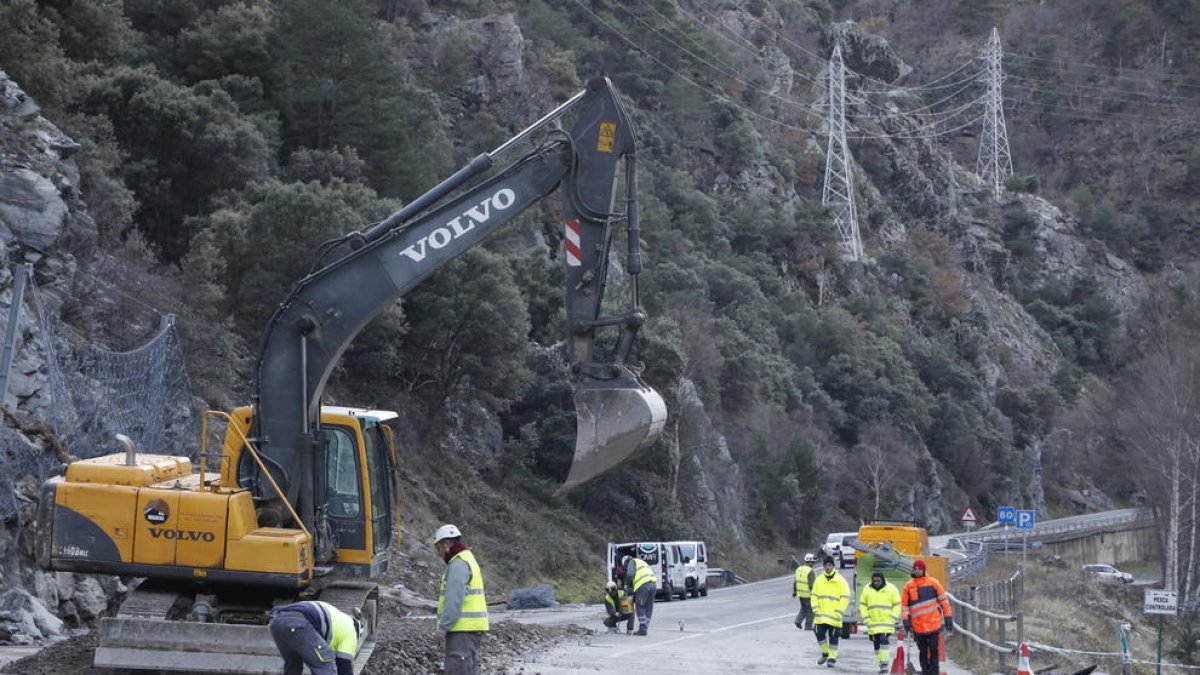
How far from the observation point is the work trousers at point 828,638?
19.1 meters

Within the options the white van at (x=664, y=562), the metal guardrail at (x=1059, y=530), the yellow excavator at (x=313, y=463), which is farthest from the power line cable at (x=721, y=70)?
the yellow excavator at (x=313, y=463)

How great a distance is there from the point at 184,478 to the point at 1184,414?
142 feet

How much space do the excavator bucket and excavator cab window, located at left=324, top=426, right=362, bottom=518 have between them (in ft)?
7.02

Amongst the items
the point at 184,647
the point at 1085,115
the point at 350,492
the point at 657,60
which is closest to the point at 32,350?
the point at 350,492

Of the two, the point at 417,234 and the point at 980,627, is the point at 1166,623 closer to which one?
the point at 980,627

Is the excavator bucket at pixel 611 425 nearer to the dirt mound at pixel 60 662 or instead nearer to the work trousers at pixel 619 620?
the dirt mound at pixel 60 662

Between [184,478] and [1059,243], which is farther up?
[1059,243]

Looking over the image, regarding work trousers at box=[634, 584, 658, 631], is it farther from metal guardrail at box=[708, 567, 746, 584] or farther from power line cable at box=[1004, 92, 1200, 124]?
power line cable at box=[1004, 92, 1200, 124]

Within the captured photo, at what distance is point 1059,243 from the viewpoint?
116312 mm

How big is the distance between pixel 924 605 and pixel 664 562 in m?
22.3

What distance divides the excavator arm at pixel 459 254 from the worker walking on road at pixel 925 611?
5112mm

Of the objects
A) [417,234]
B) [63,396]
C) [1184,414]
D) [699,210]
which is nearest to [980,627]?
[417,234]

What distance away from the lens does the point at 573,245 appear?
13461 mm

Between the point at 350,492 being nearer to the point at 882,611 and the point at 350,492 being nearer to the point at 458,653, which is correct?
the point at 458,653
